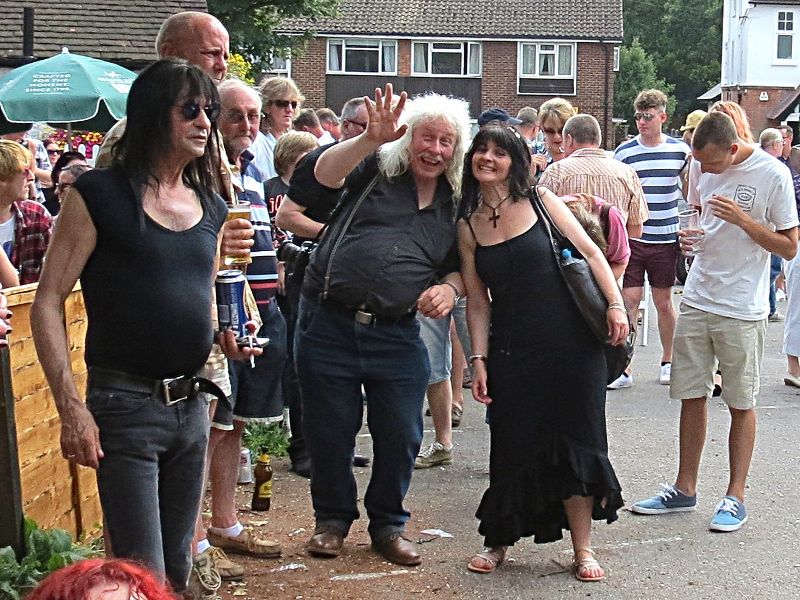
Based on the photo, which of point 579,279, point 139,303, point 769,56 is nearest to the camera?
point 139,303

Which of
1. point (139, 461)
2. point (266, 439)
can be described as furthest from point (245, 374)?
point (266, 439)

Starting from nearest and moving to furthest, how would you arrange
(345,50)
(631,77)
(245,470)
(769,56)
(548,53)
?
(245,470) < (548,53) < (345,50) < (769,56) < (631,77)

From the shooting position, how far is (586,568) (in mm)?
5590

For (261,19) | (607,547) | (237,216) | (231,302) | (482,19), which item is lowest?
(607,547)

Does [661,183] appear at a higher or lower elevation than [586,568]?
higher

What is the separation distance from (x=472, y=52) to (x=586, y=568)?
46445 millimetres

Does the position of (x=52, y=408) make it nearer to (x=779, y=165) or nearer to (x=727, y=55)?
(x=779, y=165)

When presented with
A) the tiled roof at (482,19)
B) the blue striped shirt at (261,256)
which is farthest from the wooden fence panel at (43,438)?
the tiled roof at (482,19)

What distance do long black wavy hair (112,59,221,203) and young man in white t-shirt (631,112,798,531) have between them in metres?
3.40

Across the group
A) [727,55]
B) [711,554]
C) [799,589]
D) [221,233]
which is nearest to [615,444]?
[711,554]

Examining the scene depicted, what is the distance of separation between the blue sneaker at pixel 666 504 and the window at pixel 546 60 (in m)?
44.9

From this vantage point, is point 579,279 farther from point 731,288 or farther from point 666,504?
point 666,504

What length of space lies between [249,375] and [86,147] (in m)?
10.9

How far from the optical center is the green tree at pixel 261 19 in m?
31.8
